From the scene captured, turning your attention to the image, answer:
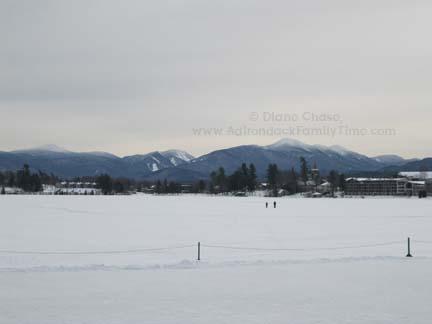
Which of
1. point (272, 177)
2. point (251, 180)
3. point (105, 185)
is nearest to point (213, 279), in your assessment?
point (272, 177)

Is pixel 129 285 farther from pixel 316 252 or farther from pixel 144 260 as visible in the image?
pixel 316 252

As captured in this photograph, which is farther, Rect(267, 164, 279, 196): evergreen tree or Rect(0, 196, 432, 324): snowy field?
Rect(267, 164, 279, 196): evergreen tree

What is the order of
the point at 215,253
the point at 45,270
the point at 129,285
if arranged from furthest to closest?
the point at 215,253
the point at 45,270
the point at 129,285

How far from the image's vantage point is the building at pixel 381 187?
177 meters

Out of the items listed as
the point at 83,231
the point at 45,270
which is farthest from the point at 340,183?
the point at 45,270

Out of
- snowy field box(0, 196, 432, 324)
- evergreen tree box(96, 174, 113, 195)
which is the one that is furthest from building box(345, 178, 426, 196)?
snowy field box(0, 196, 432, 324)

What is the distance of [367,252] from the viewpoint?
19953 millimetres

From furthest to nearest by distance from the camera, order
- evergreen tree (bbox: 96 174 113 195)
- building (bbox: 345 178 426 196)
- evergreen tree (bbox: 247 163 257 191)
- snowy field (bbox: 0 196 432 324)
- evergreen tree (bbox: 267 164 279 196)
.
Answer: evergreen tree (bbox: 96 174 113 195)
building (bbox: 345 178 426 196)
evergreen tree (bbox: 247 163 257 191)
evergreen tree (bbox: 267 164 279 196)
snowy field (bbox: 0 196 432 324)

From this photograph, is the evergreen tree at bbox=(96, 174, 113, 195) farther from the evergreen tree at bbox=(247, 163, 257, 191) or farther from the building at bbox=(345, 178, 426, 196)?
the building at bbox=(345, 178, 426, 196)

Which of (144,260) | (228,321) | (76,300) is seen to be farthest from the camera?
(144,260)

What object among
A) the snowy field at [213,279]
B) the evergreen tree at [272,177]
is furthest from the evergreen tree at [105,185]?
the snowy field at [213,279]

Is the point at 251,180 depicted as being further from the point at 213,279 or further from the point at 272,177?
the point at 213,279

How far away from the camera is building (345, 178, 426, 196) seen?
177 metres

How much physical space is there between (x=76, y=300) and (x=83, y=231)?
677 inches
